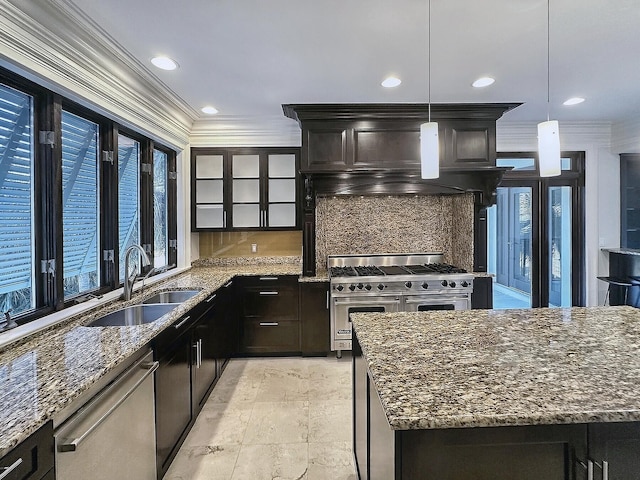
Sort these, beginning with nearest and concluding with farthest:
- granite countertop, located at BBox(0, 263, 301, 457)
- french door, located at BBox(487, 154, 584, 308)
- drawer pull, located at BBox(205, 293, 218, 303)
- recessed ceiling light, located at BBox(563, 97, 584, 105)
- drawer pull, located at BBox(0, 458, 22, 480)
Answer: drawer pull, located at BBox(0, 458, 22, 480) < granite countertop, located at BBox(0, 263, 301, 457) < drawer pull, located at BBox(205, 293, 218, 303) < recessed ceiling light, located at BBox(563, 97, 584, 105) < french door, located at BBox(487, 154, 584, 308)

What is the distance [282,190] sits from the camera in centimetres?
441

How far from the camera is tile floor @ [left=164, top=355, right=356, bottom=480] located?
2244 millimetres

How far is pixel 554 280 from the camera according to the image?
15.5ft

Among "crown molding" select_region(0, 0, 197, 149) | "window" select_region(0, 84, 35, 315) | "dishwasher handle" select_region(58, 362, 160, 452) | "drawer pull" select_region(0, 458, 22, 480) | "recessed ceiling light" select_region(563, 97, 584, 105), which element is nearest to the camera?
"drawer pull" select_region(0, 458, 22, 480)

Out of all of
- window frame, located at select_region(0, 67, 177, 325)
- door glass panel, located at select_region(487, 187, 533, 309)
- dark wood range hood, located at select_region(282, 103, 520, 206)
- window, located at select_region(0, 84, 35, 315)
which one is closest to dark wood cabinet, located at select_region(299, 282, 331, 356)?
dark wood range hood, located at select_region(282, 103, 520, 206)

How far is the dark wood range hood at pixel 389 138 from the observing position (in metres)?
3.78

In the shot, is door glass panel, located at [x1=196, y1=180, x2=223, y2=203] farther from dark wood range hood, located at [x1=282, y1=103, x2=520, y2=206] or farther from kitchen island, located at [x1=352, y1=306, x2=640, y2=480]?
kitchen island, located at [x1=352, y1=306, x2=640, y2=480]

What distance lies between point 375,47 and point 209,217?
2.70m

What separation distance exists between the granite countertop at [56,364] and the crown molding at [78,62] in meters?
1.36

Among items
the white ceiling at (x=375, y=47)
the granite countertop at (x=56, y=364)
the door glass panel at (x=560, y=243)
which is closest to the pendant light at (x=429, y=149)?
the white ceiling at (x=375, y=47)

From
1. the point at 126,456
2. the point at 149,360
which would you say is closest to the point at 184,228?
the point at 149,360

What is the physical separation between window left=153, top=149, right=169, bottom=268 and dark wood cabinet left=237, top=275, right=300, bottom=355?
843 millimetres

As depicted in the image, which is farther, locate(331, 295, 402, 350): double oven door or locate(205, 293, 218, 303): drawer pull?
locate(331, 295, 402, 350): double oven door

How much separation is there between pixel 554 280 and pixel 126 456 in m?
4.93
